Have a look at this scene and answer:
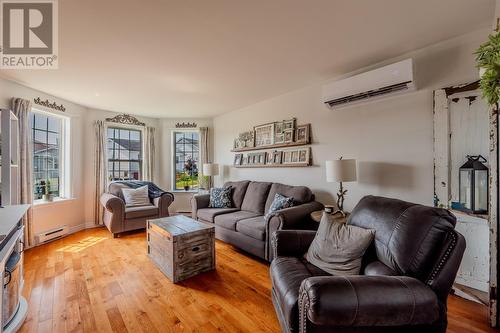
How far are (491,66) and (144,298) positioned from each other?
2842 mm

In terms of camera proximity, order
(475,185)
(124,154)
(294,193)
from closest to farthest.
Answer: (475,185), (294,193), (124,154)

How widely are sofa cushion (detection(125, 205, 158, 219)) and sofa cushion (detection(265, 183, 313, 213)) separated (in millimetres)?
2197

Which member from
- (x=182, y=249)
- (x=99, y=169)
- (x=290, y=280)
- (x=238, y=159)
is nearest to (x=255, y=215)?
(x=182, y=249)

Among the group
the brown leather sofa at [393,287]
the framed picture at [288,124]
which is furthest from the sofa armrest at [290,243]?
the framed picture at [288,124]

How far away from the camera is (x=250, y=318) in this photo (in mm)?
1797

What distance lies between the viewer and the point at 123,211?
12.7ft

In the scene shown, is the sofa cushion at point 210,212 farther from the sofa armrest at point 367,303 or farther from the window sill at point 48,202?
the sofa armrest at point 367,303

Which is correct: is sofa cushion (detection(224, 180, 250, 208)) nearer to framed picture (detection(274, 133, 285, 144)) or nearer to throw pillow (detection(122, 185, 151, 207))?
framed picture (detection(274, 133, 285, 144))

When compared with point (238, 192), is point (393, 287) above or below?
below

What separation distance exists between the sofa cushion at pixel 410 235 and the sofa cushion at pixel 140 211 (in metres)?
3.69

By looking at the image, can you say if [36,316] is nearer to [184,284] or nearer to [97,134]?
[184,284]

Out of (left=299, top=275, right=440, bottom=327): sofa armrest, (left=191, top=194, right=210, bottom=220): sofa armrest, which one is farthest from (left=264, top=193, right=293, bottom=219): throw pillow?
(left=299, top=275, right=440, bottom=327): sofa armrest

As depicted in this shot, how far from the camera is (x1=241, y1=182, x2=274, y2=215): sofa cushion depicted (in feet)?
11.7

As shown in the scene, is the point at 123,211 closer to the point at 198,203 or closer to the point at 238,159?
the point at 198,203
